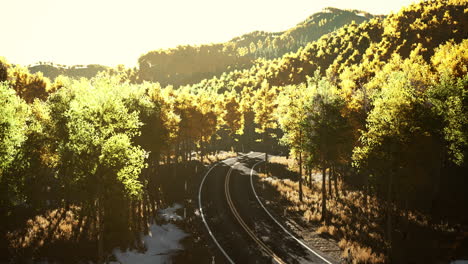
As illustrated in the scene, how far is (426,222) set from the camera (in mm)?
26125

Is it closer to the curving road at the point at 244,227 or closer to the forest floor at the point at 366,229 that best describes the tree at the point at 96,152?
the curving road at the point at 244,227

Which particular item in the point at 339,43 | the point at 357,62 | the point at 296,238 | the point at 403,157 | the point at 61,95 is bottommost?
the point at 296,238

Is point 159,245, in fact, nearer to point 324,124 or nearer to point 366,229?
point 324,124

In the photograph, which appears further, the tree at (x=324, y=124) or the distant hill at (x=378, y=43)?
the distant hill at (x=378, y=43)

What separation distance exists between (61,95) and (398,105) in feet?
97.6

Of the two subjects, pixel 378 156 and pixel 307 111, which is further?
pixel 307 111

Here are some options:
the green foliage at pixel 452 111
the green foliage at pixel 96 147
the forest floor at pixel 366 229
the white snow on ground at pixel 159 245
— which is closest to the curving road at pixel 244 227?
the forest floor at pixel 366 229

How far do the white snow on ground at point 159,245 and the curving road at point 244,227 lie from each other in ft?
10.1

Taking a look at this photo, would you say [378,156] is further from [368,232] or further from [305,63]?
[305,63]

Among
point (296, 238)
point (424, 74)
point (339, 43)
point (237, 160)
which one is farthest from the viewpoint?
point (339, 43)

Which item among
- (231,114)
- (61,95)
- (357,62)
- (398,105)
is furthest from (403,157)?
(357,62)

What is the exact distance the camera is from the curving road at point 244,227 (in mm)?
21734

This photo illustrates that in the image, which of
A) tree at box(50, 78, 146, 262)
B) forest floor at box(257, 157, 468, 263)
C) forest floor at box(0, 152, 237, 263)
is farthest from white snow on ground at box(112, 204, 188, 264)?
forest floor at box(257, 157, 468, 263)

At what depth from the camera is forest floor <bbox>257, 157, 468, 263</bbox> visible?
2098 cm
